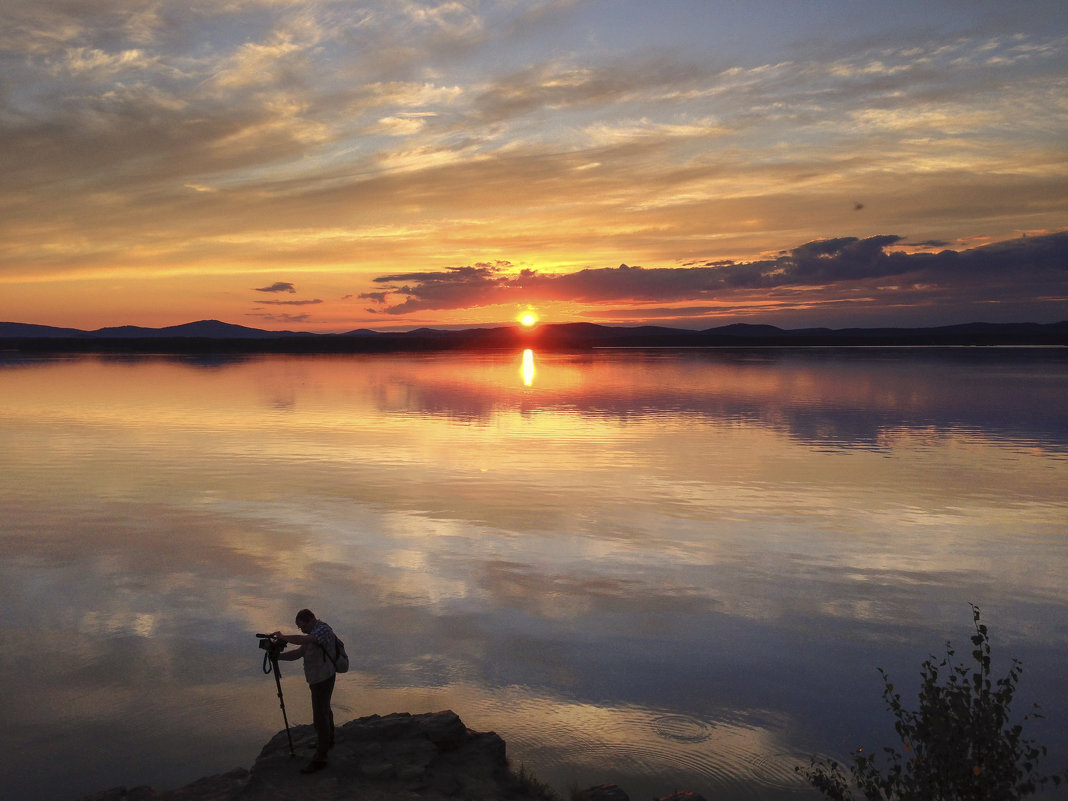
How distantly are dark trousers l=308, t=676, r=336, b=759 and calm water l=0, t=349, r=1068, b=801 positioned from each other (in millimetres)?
1253

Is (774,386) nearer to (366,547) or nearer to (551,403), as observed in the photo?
(551,403)

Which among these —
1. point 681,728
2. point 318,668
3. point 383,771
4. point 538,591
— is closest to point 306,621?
point 318,668

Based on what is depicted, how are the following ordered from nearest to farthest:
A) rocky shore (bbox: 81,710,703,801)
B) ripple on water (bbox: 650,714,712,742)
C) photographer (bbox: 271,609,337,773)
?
rocky shore (bbox: 81,710,703,801) → photographer (bbox: 271,609,337,773) → ripple on water (bbox: 650,714,712,742)

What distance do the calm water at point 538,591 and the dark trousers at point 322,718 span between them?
1253 millimetres

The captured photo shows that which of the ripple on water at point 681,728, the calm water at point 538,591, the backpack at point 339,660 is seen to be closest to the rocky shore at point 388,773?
the calm water at point 538,591

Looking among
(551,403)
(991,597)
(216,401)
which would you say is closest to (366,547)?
(991,597)

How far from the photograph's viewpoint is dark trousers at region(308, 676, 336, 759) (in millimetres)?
9070

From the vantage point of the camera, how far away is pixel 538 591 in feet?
49.4

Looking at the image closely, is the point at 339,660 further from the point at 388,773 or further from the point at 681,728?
the point at 681,728

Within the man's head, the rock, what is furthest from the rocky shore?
the man's head

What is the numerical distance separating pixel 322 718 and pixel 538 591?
253 inches

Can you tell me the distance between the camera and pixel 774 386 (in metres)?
66.8

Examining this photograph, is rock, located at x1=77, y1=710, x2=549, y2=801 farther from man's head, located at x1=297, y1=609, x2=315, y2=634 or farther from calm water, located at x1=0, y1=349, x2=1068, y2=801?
man's head, located at x1=297, y1=609, x2=315, y2=634

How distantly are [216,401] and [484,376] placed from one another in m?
36.6
